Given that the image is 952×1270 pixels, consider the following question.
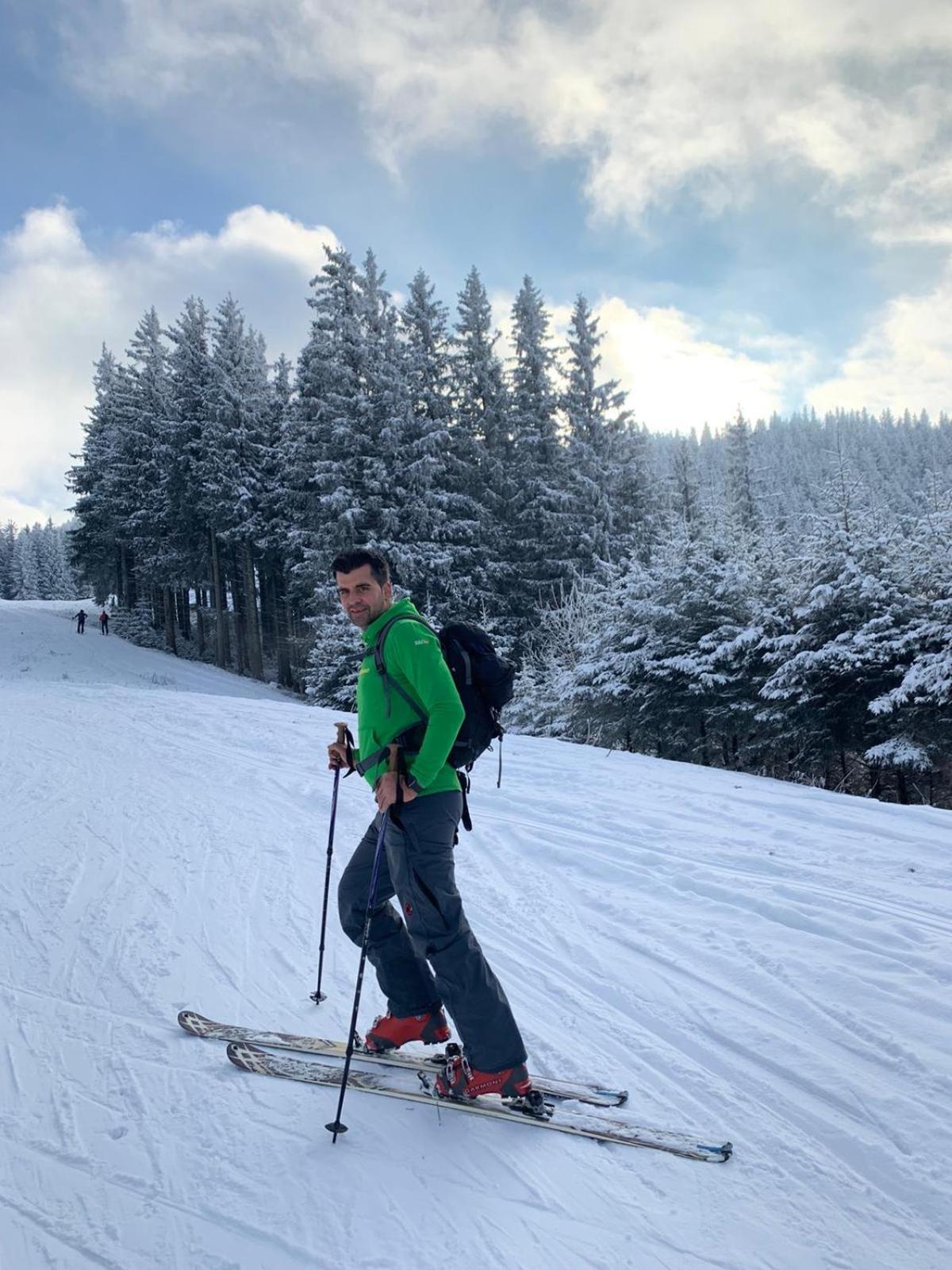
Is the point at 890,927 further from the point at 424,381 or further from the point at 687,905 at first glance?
the point at 424,381

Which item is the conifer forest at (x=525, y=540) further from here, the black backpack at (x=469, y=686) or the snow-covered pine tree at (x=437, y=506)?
the black backpack at (x=469, y=686)

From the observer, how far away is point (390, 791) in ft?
9.41

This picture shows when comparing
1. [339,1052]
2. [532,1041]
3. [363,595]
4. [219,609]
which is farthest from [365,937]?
[219,609]

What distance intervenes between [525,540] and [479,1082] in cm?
2354

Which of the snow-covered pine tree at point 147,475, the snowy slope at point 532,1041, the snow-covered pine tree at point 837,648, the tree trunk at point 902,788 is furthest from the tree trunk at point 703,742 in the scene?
the snow-covered pine tree at point 147,475

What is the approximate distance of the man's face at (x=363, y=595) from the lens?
123 inches

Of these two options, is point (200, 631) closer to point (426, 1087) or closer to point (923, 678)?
point (923, 678)

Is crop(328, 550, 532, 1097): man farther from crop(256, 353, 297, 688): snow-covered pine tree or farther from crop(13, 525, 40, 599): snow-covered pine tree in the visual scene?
crop(13, 525, 40, 599): snow-covered pine tree

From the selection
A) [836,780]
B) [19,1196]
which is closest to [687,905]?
[19,1196]

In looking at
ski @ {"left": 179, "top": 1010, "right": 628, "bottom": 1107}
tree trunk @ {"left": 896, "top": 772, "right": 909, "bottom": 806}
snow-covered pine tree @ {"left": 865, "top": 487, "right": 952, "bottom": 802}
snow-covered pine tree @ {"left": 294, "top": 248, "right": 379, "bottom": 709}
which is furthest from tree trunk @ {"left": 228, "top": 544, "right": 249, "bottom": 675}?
ski @ {"left": 179, "top": 1010, "right": 628, "bottom": 1107}

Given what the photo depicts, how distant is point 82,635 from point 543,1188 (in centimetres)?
3859

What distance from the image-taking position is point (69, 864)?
603 centimetres

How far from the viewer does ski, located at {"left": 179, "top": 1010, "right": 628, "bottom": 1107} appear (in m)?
3.09

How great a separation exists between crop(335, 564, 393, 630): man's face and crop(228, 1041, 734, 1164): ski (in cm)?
199
